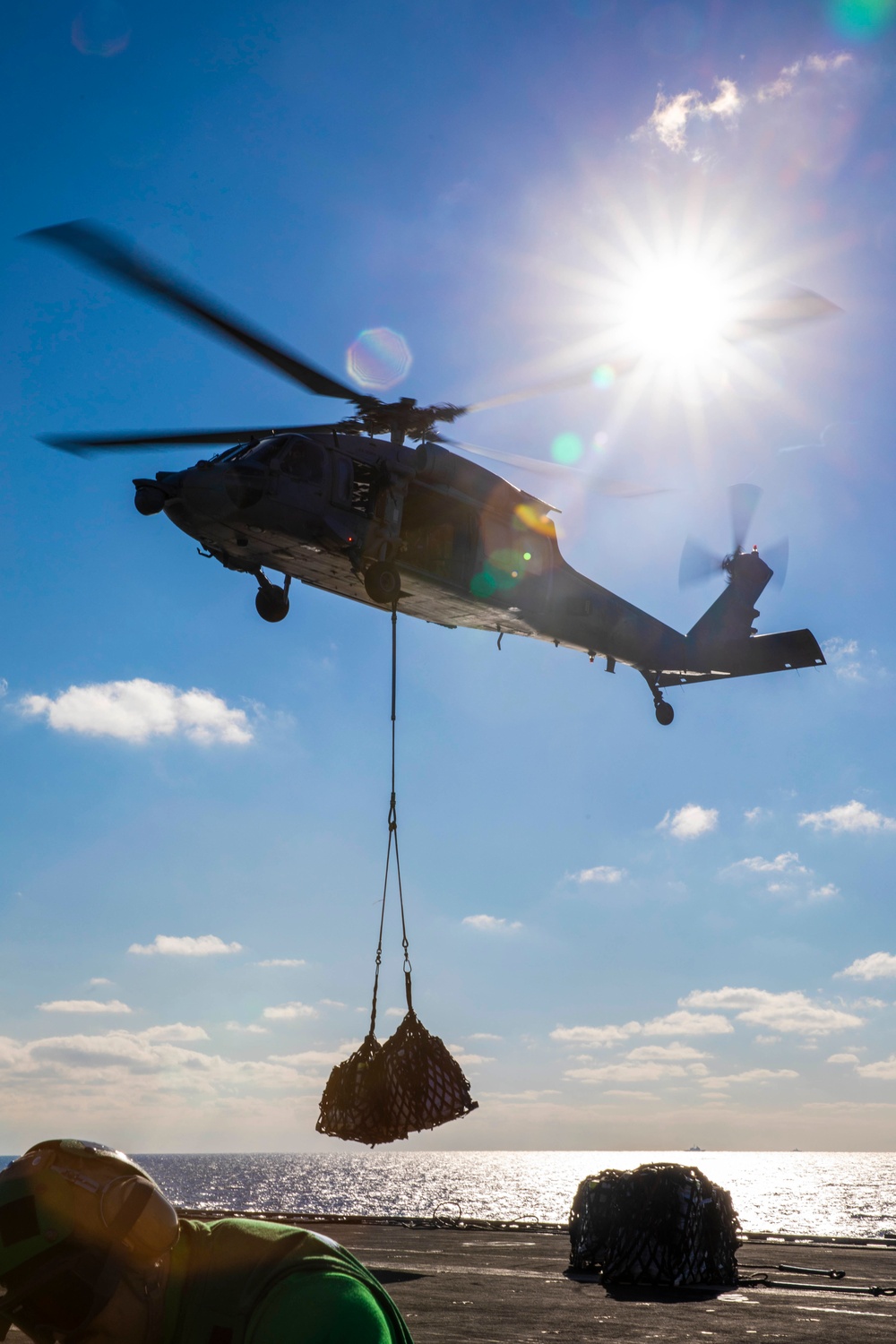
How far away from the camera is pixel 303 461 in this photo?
18.6 meters

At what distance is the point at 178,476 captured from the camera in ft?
59.2

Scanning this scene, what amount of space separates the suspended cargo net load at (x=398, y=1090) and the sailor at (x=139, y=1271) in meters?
11.0

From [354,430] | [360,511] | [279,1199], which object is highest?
[354,430]

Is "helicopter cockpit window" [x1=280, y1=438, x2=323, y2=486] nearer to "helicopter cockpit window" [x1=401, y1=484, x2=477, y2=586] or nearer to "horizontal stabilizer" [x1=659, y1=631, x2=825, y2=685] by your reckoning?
"helicopter cockpit window" [x1=401, y1=484, x2=477, y2=586]

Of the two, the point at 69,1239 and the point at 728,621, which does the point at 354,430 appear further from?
the point at 69,1239

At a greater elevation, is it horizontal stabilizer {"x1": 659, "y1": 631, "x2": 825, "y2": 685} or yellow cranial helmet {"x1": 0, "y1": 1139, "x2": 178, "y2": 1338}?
horizontal stabilizer {"x1": 659, "y1": 631, "x2": 825, "y2": 685}

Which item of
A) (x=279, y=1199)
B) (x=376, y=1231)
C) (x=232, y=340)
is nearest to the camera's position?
(x=232, y=340)

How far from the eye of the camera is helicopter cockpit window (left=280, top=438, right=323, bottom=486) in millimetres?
18391

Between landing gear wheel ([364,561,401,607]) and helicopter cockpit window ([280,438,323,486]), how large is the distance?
182 centimetres

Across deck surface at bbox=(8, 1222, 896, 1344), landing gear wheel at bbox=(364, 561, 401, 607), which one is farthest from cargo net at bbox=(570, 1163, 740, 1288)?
landing gear wheel at bbox=(364, 561, 401, 607)

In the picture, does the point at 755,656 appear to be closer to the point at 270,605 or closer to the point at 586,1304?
the point at 270,605

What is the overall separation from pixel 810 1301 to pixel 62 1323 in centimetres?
1542

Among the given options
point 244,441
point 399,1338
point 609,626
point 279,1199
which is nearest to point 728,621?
point 609,626

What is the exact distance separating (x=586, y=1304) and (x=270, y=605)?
1210cm
